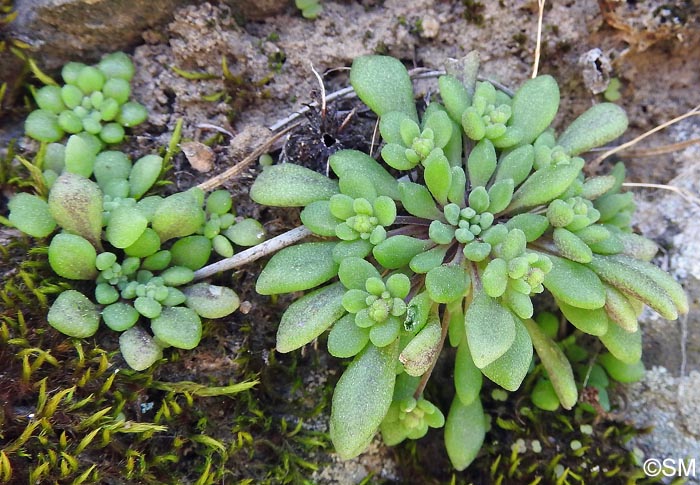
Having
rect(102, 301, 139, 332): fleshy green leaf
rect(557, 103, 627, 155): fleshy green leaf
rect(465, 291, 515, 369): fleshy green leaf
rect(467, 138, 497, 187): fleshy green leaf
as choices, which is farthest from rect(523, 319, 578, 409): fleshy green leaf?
rect(102, 301, 139, 332): fleshy green leaf

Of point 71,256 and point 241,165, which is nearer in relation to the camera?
point 71,256

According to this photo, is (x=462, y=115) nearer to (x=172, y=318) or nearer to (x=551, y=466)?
(x=172, y=318)

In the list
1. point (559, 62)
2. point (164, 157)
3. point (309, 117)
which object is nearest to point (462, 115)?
point (309, 117)

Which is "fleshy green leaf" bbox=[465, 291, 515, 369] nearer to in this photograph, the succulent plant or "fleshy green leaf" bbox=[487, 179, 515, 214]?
"fleshy green leaf" bbox=[487, 179, 515, 214]

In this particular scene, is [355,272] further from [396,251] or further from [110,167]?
[110,167]

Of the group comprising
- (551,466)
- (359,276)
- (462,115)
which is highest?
(462,115)

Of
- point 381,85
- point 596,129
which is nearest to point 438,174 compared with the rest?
point 381,85
